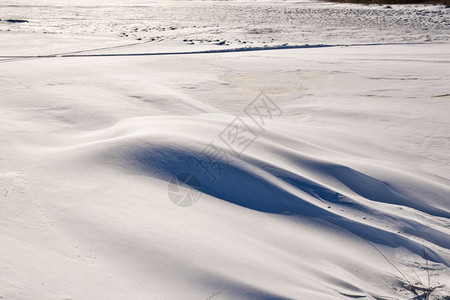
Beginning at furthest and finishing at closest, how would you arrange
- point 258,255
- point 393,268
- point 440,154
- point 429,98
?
point 429,98
point 440,154
point 393,268
point 258,255

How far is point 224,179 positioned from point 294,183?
32cm

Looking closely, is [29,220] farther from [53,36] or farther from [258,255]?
[53,36]

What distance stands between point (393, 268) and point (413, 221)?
1.41ft

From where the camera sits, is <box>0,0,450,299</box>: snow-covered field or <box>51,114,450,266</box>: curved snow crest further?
<box>51,114,450,266</box>: curved snow crest

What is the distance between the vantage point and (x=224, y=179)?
2.10 meters

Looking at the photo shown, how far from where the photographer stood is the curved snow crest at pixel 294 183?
1.97 metres

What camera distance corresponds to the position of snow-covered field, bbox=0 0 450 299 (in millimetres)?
1455

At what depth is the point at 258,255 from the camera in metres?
1.59

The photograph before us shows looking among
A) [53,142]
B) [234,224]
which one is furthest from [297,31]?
[234,224]

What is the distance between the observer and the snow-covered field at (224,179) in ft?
4.77

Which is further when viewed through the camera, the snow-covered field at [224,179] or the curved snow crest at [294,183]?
the curved snow crest at [294,183]

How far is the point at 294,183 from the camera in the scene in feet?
7.06

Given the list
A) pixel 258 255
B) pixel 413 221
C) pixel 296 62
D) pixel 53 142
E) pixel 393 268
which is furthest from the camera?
pixel 296 62

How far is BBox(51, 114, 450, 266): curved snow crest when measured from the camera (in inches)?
77.6
